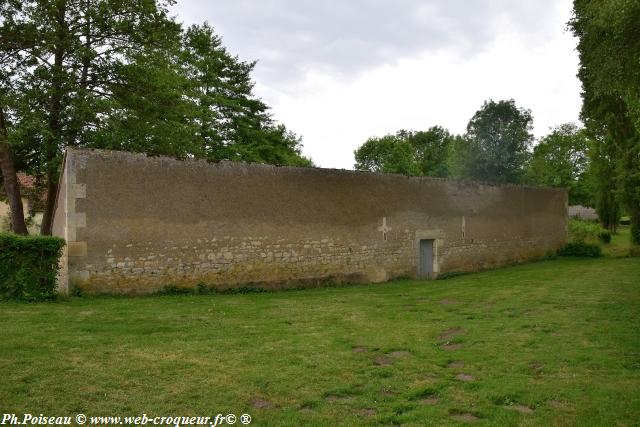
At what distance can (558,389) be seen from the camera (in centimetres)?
586

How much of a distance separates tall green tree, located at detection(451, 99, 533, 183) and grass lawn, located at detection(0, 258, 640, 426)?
21.4 meters

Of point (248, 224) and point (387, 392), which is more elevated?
point (248, 224)

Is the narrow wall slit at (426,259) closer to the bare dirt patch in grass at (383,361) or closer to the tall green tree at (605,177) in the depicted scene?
the bare dirt patch in grass at (383,361)

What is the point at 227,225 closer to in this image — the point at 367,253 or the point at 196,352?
the point at 367,253

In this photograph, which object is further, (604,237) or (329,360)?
(604,237)

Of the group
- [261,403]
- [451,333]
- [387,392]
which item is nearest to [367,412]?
[387,392]

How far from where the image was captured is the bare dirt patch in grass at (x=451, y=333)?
28.0 ft

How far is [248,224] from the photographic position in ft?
45.1

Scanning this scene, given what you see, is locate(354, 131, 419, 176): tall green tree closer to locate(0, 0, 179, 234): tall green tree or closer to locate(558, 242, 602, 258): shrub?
locate(558, 242, 602, 258): shrub

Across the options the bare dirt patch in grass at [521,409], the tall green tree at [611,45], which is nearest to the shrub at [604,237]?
the tall green tree at [611,45]

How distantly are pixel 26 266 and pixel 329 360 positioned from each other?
728cm

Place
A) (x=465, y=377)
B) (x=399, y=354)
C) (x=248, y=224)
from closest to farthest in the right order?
(x=465, y=377)
(x=399, y=354)
(x=248, y=224)

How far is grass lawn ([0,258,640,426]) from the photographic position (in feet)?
17.3

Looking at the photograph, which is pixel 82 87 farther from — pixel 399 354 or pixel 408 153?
pixel 408 153
